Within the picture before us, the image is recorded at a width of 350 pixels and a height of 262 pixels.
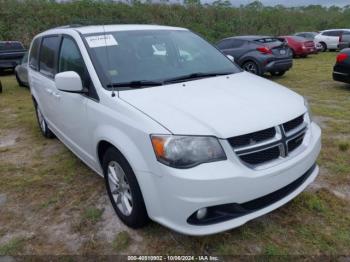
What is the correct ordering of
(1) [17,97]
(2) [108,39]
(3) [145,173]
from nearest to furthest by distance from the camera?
(3) [145,173], (2) [108,39], (1) [17,97]

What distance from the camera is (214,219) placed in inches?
92.8

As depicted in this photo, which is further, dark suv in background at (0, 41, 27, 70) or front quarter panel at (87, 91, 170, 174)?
dark suv in background at (0, 41, 27, 70)

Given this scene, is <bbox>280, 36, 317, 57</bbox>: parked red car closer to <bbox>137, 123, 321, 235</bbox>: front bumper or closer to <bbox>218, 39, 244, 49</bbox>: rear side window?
<bbox>218, 39, 244, 49</bbox>: rear side window

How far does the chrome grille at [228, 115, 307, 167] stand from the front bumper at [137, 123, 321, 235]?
0.22ft

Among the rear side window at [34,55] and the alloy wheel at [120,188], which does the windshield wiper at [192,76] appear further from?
the rear side window at [34,55]

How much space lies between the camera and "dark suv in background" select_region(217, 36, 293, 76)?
1021 cm

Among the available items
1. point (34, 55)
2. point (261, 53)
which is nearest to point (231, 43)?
point (261, 53)

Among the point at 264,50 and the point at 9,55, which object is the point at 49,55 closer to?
the point at 264,50

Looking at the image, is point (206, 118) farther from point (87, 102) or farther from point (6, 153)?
point (6, 153)

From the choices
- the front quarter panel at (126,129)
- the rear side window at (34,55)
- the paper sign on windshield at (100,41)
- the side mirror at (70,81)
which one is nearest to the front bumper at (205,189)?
the front quarter panel at (126,129)

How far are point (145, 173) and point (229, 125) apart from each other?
69 cm

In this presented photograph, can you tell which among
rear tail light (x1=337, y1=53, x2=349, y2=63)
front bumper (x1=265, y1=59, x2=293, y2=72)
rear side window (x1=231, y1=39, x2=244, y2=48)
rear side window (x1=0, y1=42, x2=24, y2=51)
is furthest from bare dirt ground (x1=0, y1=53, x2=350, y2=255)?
rear side window (x1=0, y1=42, x2=24, y2=51)

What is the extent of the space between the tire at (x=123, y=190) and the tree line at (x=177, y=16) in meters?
14.6

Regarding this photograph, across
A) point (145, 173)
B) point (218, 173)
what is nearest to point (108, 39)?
point (145, 173)
